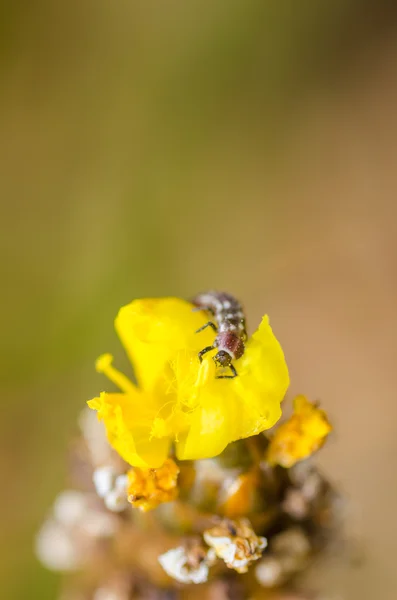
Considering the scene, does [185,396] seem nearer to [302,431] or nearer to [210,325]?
[210,325]

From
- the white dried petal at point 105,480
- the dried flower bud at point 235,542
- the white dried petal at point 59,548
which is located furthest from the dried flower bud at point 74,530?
the dried flower bud at point 235,542

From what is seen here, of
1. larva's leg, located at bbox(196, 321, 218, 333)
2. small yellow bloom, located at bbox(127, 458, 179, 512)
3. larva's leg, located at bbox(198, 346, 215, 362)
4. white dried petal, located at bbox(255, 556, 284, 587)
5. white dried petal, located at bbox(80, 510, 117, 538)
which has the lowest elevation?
white dried petal, located at bbox(255, 556, 284, 587)

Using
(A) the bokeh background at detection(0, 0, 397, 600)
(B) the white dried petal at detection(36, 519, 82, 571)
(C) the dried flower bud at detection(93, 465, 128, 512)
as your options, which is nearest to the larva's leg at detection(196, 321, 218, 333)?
(C) the dried flower bud at detection(93, 465, 128, 512)

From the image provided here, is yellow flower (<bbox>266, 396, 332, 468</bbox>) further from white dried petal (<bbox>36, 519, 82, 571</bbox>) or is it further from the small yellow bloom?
white dried petal (<bbox>36, 519, 82, 571</bbox>)

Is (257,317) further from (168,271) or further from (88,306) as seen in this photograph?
(88,306)

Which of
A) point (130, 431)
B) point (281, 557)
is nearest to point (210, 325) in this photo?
point (130, 431)
